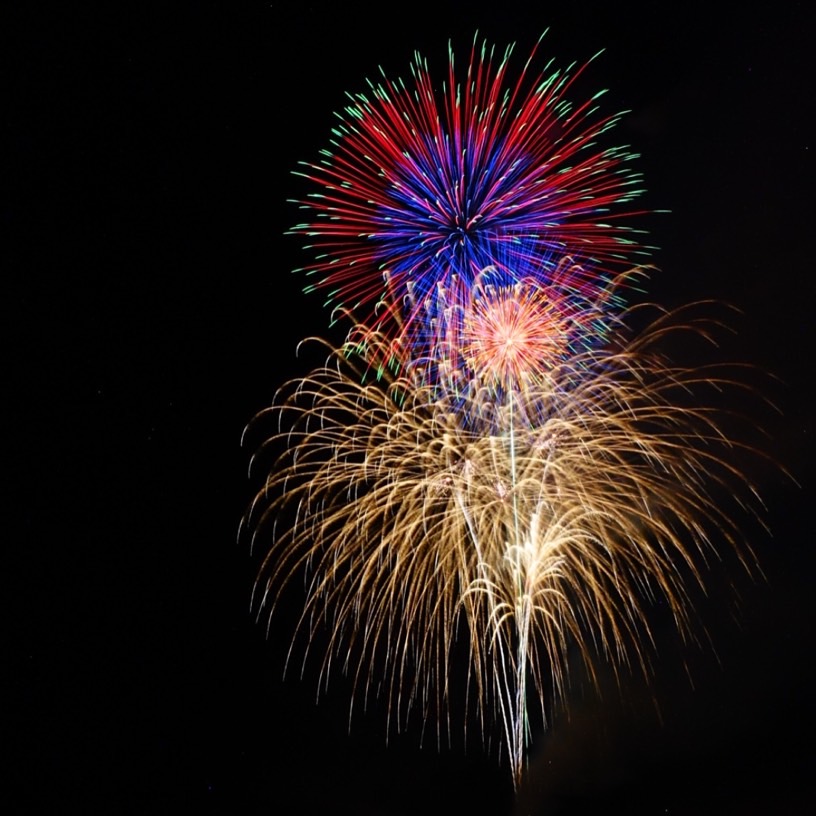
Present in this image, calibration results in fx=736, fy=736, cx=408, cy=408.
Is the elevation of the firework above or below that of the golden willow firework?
above

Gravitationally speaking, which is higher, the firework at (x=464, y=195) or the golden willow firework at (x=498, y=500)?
the firework at (x=464, y=195)

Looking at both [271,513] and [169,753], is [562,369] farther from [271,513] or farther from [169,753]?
[169,753]

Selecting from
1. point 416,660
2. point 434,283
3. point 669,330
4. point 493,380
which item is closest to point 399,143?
point 434,283
